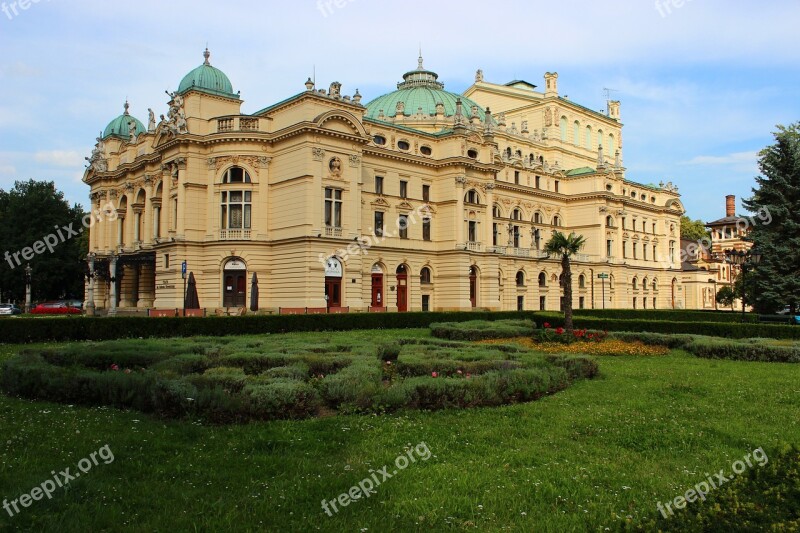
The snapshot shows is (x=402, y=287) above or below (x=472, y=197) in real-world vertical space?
below

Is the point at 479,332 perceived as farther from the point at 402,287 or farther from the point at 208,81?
the point at 208,81

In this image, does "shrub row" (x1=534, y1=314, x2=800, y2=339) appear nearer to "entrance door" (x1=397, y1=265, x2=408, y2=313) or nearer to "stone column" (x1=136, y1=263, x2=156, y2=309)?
"entrance door" (x1=397, y1=265, x2=408, y2=313)

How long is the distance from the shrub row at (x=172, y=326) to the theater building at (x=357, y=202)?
8642 mm

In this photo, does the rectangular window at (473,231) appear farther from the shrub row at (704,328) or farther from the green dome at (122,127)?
the green dome at (122,127)

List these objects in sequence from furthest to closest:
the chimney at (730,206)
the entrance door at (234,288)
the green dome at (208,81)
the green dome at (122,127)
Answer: the chimney at (730,206), the green dome at (122,127), the green dome at (208,81), the entrance door at (234,288)

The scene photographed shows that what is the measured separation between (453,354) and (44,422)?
36.5 feet

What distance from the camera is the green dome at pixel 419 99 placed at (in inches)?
2547

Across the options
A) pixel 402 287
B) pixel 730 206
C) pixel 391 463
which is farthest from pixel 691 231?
pixel 391 463

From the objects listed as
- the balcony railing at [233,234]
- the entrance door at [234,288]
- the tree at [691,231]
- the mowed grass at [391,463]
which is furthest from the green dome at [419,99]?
the tree at [691,231]

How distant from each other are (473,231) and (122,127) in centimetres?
4026

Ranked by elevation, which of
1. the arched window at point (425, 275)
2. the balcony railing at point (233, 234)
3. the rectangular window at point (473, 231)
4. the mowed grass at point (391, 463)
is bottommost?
the mowed grass at point (391, 463)

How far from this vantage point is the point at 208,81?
4991cm

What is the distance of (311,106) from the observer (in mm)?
45000

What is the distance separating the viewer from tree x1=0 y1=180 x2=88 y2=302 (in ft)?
237
